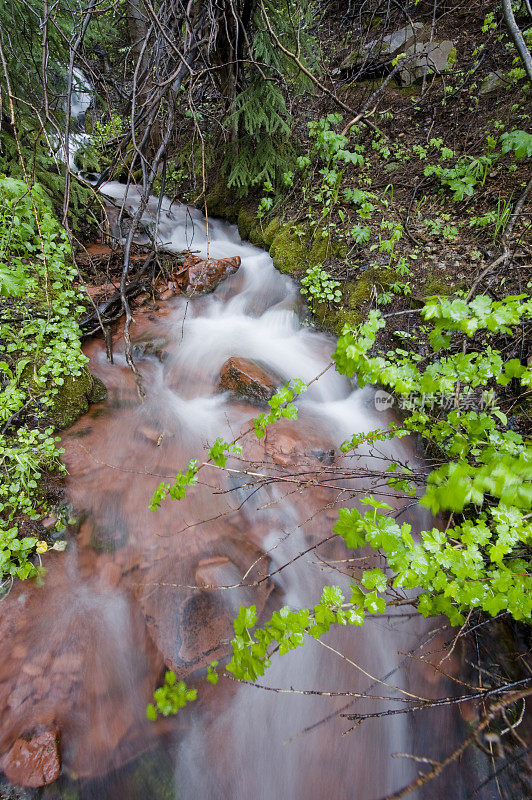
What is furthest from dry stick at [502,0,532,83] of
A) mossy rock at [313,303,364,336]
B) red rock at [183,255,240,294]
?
red rock at [183,255,240,294]

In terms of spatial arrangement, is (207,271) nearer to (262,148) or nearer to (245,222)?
(245,222)

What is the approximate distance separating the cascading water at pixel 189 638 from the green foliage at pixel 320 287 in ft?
6.05

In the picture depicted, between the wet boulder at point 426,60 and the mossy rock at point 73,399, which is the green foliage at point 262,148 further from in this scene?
the mossy rock at point 73,399

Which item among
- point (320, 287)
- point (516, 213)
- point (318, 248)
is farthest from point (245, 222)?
point (516, 213)

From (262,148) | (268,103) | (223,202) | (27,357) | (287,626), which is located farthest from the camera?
(223,202)

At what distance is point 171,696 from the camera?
200 centimetres

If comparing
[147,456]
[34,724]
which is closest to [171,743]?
[34,724]

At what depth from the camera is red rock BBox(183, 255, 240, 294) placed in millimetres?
5051

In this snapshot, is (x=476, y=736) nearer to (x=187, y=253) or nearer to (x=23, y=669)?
(x=23, y=669)

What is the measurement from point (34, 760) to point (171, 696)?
668 mm

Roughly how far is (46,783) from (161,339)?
11.9 feet

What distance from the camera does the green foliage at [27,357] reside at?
92.9 inches

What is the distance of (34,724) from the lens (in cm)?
187

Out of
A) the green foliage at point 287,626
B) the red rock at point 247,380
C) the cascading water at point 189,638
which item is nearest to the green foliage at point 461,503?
the green foliage at point 287,626
